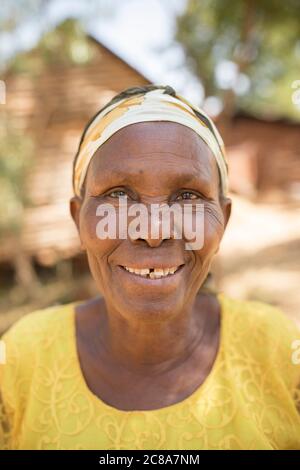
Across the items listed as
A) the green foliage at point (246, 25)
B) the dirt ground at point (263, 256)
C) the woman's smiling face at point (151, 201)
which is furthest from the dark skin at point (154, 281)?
the dirt ground at point (263, 256)

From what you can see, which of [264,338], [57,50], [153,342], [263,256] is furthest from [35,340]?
[263,256]

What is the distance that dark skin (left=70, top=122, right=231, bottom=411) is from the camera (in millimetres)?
1513

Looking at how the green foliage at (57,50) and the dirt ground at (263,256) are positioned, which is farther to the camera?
the dirt ground at (263,256)

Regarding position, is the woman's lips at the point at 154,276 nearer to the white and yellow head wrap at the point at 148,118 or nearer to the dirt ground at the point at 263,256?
the white and yellow head wrap at the point at 148,118

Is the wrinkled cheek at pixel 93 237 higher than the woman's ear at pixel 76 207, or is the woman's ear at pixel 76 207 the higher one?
the woman's ear at pixel 76 207

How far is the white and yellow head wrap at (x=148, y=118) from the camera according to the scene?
1.59 metres

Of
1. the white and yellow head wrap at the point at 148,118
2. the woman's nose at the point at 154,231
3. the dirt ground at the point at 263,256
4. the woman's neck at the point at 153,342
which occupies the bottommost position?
the woman's neck at the point at 153,342

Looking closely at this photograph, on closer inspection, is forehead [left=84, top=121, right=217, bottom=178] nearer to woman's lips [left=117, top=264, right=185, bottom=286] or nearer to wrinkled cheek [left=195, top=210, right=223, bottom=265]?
wrinkled cheek [left=195, top=210, right=223, bottom=265]

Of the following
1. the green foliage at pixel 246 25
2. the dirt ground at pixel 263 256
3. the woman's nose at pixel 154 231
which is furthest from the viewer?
the dirt ground at pixel 263 256

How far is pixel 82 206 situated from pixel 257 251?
909cm

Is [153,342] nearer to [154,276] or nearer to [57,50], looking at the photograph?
[154,276]

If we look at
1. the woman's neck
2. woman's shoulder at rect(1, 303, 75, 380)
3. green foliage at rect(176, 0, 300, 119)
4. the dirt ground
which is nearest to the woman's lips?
the woman's neck
